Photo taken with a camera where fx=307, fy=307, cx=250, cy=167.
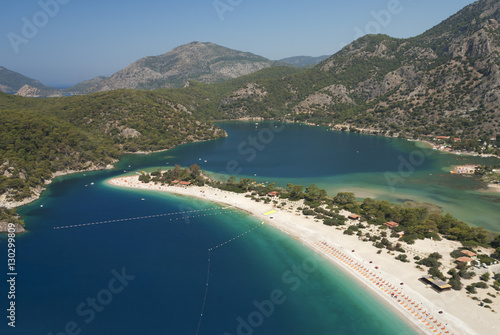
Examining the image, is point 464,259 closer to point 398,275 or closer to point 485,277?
point 485,277

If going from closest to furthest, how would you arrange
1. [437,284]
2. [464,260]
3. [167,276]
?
1. [437,284]
2. [167,276]
3. [464,260]

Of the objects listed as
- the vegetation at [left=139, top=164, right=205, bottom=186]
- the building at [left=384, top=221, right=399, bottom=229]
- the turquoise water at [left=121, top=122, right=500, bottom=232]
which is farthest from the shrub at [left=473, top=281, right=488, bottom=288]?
the vegetation at [left=139, top=164, right=205, bottom=186]

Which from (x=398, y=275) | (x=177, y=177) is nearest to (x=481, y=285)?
(x=398, y=275)

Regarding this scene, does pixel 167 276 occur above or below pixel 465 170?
above

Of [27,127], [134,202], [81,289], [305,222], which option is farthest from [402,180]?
[27,127]

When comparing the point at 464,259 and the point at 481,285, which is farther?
the point at 464,259

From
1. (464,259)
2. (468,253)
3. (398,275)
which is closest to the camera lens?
(398,275)

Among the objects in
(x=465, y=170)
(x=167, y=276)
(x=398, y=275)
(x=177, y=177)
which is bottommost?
(x=465, y=170)
